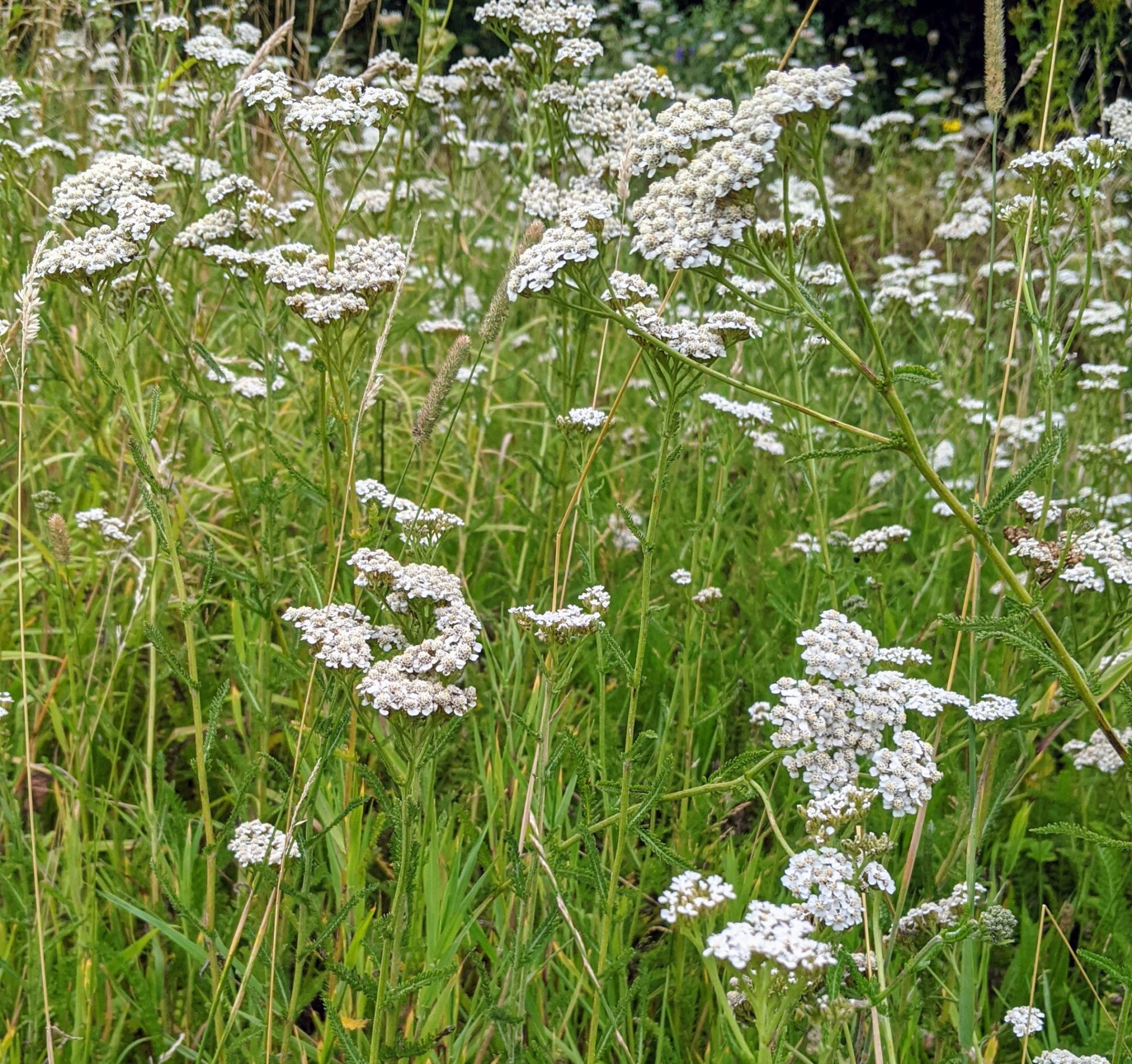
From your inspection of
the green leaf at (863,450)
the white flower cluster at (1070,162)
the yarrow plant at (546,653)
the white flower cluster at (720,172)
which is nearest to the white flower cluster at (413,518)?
the yarrow plant at (546,653)

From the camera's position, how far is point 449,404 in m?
3.27

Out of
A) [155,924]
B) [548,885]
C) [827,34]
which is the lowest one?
[155,924]

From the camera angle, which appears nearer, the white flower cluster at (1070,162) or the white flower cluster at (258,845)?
the white flower cluster at (258,845)

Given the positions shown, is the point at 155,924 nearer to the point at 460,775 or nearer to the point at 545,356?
the point at 460,775

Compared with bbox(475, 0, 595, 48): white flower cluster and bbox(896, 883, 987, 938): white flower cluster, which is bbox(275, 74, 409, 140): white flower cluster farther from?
bbox(896, 883, 987, 938): white flower cluster

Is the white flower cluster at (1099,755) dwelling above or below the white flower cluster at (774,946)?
below

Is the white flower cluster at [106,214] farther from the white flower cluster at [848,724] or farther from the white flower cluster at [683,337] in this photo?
the white flower cluster at [848,724]

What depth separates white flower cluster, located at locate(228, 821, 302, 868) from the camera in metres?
1.78

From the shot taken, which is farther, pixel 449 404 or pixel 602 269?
pixel 449 404

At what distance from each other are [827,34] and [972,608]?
47.2 ft

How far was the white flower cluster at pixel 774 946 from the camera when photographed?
1.26 metres

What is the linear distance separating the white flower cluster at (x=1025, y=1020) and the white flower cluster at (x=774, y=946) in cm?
64

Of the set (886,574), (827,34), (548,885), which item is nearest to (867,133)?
(886,574)

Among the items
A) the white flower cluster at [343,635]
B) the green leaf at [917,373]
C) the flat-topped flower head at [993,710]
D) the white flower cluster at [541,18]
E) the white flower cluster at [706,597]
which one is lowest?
the white flower cluster at [706,597]
